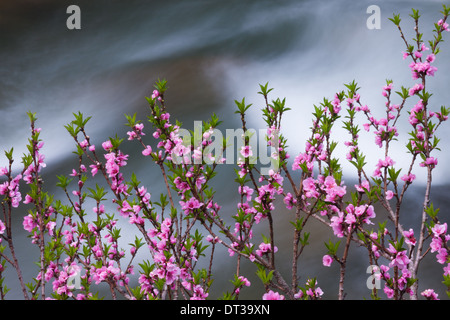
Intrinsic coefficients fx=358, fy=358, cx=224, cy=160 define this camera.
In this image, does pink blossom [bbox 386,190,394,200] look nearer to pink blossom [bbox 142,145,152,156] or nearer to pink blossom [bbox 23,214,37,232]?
pink blossom [bbox 142,145,152,156]

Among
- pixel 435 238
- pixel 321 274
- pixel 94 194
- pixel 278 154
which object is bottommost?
pixel 321 274

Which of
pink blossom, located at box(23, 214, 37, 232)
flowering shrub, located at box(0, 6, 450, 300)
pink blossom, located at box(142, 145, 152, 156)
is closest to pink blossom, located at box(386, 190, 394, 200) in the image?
flowering shrub, located at box(0, 6, 450, 300)

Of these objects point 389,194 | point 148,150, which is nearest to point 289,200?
point 389,194

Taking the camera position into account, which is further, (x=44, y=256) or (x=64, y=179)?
(x=64, y=179)

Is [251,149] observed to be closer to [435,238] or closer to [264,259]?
[264,259]

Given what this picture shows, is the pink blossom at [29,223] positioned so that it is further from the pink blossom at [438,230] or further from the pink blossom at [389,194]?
the pink blossom at [438,230]

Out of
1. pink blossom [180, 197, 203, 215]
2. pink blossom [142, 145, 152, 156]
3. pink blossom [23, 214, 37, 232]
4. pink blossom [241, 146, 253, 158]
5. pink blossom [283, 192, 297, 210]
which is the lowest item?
pink blossom [23, 214, 37, 232]

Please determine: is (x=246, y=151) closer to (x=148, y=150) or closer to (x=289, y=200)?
(x=289, y=200)

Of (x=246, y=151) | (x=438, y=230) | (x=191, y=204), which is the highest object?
(x=246, y=151)

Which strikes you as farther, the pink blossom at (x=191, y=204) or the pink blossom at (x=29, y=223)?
the pink blossom at (x=29, y=223)

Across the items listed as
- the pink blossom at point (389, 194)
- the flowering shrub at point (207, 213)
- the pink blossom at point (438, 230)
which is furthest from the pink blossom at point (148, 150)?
the pink blossom at point (438, 230)
